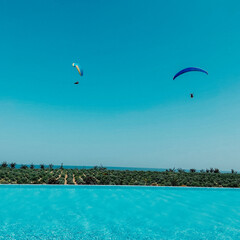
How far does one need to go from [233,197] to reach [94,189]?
8032 millimetres

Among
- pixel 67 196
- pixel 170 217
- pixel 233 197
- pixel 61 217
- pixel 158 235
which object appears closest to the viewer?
pixel 158 235

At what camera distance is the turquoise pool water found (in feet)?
23.1

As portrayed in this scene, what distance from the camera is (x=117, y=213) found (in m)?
9.20

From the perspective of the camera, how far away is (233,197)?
13.2 m

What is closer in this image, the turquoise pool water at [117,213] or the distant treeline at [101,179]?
the turquoise pool water at [117,213]

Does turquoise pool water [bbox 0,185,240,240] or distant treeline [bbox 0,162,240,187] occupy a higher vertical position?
distant treeline [bbox 0,162,240,187]

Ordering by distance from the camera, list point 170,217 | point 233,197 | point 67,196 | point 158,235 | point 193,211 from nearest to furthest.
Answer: point 158,235 < point 170,217 < point 193,211 < point 67,196 < point 233,197

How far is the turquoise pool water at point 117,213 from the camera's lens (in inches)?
277

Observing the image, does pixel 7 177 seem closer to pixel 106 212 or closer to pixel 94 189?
pixel 94 189

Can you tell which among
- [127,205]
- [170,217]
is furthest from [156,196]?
[170,217]

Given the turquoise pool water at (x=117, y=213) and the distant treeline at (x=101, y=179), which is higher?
the distant treeline at (x=101, y=179)

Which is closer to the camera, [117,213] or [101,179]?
[117,213]

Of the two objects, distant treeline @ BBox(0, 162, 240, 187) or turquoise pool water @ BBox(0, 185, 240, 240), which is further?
distant treeline @ BBox(0, 162, 240, 187)

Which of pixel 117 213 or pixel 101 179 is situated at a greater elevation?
pixel 101 179
